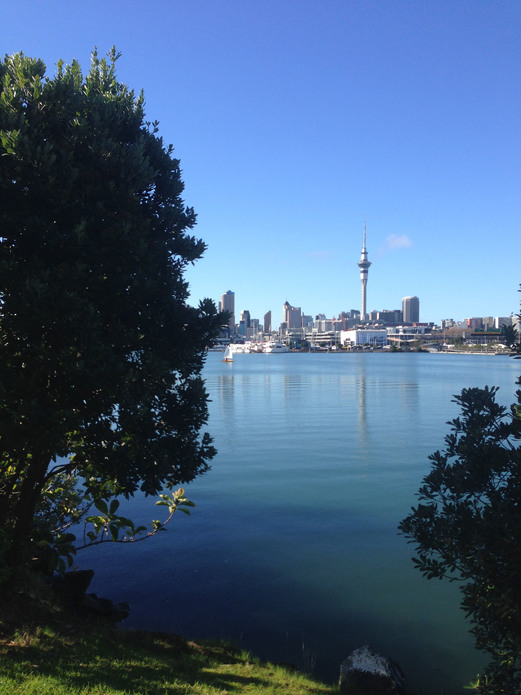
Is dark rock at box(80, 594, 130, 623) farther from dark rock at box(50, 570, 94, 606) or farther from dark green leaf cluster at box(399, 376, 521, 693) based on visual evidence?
dark green leaf cluster at box(399, 376, 521, 693)

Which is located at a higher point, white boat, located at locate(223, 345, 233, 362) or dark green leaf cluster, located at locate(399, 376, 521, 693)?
dark green leaf cluster, located at locate(399, 376, 521, 693)

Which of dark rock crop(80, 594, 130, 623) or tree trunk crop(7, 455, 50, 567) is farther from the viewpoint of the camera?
dark rock crop(80, 594, 130, 623)

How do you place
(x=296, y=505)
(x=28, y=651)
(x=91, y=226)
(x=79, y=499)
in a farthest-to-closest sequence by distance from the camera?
(x=296, y=505) < (x=79, y=499) < (x=91, y=226) < (x=28, y=651)

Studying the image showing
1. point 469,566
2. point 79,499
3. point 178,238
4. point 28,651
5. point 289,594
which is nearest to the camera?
point 469,566

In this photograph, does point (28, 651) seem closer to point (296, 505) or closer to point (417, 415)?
point (296, 505)

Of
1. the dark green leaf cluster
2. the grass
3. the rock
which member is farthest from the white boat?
the dark green leaf cluster

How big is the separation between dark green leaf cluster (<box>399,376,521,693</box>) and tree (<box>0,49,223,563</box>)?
4147mm

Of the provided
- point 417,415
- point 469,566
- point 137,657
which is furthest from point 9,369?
point 417,415

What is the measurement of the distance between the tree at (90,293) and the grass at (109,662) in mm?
1235

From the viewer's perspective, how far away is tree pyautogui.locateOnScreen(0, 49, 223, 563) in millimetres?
6777

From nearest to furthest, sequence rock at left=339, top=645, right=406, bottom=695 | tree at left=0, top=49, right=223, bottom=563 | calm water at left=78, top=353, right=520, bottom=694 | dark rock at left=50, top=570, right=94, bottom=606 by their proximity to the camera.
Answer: tree at left=0, top=49, right=223, bottom=563 → rock at left=339, top=645, right=406, bottom=695 → dark rock at left=50, top=570, right=94, bottom=606 → calm water at left=78, top=353, right=520, bottom=694

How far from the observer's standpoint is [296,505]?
18.0 metres

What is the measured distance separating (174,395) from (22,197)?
3841mm

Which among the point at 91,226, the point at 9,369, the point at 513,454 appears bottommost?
the point at 513,454
